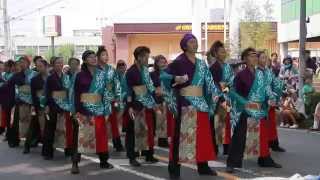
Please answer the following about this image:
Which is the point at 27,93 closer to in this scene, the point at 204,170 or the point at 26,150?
the point at 26,150

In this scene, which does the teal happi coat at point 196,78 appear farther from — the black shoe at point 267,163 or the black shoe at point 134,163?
the black shoe at point 134,163

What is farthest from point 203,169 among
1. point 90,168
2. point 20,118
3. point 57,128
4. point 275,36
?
point 275,36

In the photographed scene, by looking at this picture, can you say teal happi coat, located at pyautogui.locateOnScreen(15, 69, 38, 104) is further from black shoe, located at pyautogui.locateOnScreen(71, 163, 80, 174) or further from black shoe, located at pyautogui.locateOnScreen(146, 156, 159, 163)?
black shoe, located at pyautogui.locateOnScreen(71, 163, 80, 174)

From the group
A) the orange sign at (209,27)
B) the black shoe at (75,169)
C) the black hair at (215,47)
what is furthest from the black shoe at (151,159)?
the orange sign at (209,27)

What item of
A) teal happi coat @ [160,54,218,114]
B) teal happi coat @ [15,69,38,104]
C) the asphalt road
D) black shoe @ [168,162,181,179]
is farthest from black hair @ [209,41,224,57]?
teal happi coat @ [15,69,38,104]

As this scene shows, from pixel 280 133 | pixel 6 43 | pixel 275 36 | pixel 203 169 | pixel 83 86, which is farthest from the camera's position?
pixel 275 36

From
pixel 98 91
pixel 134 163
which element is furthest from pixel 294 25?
pixel 98 91

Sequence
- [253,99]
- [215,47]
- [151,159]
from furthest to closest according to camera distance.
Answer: [151,159] < [215,47] < [253,99]

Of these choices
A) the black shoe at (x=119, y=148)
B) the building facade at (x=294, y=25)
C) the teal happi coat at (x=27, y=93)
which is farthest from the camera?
the building facade at (x=294, y=25)

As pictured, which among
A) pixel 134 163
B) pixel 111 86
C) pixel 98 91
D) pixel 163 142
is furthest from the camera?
pixel 163 142

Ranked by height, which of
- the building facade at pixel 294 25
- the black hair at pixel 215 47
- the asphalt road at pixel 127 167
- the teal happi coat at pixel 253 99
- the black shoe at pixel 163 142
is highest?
the building facade at pixel 294 25

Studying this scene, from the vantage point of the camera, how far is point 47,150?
1181cm

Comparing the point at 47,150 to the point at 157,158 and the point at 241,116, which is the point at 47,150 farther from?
the point at 241,116

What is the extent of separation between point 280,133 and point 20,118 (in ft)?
18.4
